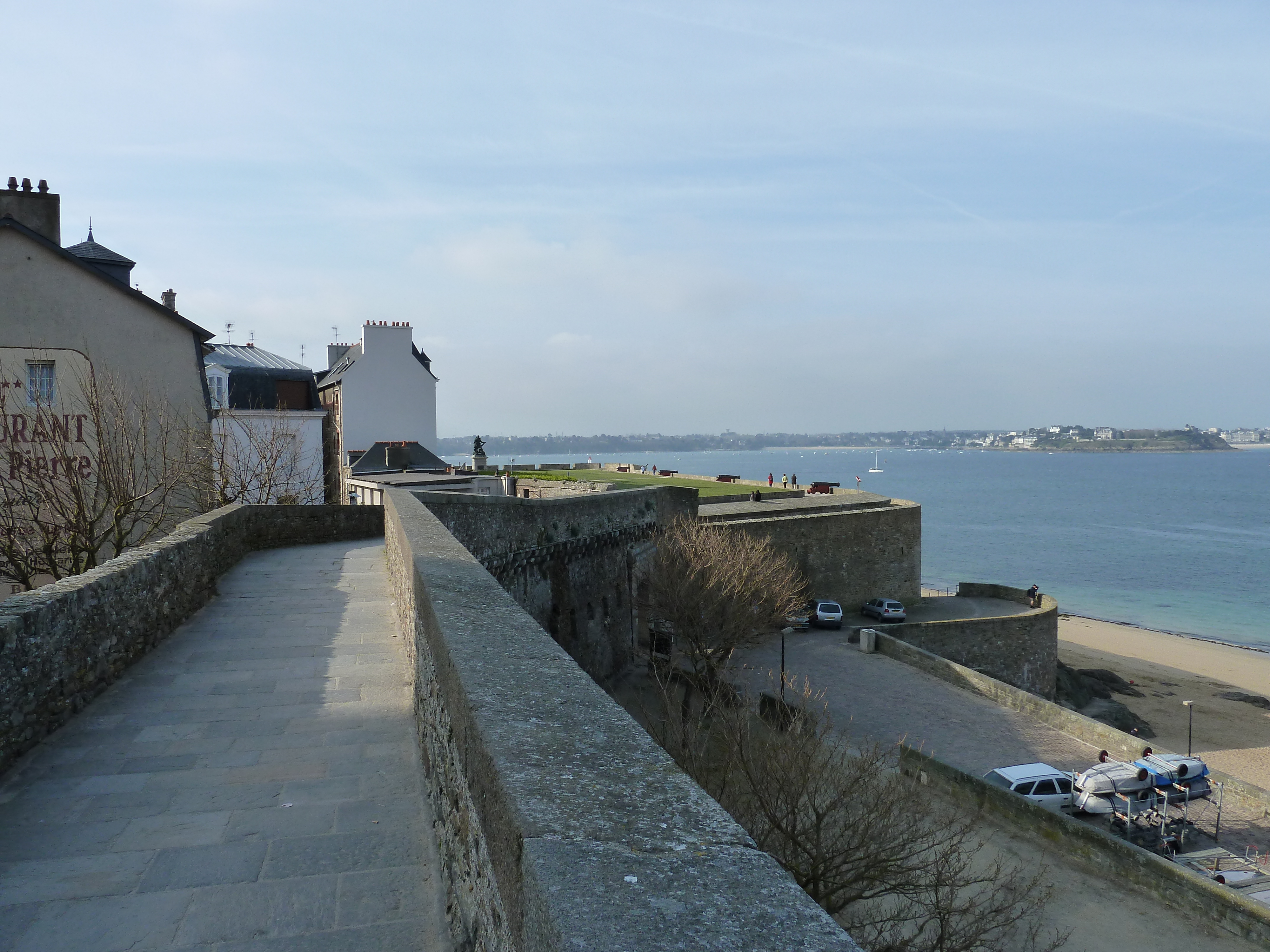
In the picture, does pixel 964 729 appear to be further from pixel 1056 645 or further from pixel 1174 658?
pixel 1174 658

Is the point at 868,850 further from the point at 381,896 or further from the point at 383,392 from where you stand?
the point at 383,392

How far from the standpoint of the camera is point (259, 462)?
97.2 ft

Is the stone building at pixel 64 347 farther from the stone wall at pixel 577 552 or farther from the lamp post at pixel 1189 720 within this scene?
the lamp post at pixel 1189 720

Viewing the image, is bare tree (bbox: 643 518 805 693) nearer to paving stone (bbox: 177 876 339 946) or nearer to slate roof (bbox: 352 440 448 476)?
slate roof (bbox: 352 440 448 476)

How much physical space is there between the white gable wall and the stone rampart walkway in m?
38.6

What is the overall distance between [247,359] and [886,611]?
34.1m

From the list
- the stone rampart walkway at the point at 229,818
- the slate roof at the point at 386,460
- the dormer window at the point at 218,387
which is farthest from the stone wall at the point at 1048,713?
the dormer window at the point at 218,387

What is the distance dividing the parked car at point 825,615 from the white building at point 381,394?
22093 millimetres

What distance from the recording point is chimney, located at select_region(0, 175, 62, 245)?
23.0 meters

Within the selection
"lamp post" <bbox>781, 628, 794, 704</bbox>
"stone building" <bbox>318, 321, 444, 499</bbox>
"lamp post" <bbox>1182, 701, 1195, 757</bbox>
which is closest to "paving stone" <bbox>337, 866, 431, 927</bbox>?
"lamp post" <bbox>781, 628, 794, 704</bbox>

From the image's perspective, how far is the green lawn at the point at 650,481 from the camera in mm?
42406

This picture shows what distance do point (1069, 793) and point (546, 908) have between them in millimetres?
20164

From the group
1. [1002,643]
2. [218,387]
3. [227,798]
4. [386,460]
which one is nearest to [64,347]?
[218,387]

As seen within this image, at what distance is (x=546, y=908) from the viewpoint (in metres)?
1.91
